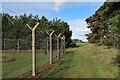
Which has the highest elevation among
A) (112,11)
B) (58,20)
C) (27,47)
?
(58,20)

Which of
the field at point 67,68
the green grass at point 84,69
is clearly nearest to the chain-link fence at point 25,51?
the field at point 67,68

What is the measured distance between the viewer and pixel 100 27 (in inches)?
1946

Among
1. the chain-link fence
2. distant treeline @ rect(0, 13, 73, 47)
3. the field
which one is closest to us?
the field

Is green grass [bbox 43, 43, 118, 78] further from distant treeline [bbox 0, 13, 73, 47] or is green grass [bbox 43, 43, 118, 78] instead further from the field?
distant treeline [bbox 0, 13, 73, 47]

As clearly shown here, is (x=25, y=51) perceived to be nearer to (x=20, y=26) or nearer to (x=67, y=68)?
(x=67, y=68)

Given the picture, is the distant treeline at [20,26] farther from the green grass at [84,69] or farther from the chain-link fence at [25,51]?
the green grass at [84,69]

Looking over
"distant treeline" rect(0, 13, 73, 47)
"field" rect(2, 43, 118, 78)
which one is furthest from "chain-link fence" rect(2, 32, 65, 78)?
"distant treeline" rect(0, 13, 73, 47)

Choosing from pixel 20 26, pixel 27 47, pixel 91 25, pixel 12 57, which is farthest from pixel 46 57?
pixel 91 25

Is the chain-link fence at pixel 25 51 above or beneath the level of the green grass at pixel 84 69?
above

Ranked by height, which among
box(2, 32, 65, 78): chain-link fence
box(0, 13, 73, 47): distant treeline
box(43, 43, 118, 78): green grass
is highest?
box(0, 13, 73, 47): distant treeline

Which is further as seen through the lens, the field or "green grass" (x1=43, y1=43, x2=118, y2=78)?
the field

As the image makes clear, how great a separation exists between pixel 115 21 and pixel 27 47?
7.22 meters

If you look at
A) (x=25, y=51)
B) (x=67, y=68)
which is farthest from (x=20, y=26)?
(x=67, y=68)

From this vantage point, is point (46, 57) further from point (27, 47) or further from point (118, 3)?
point (118, 3)
